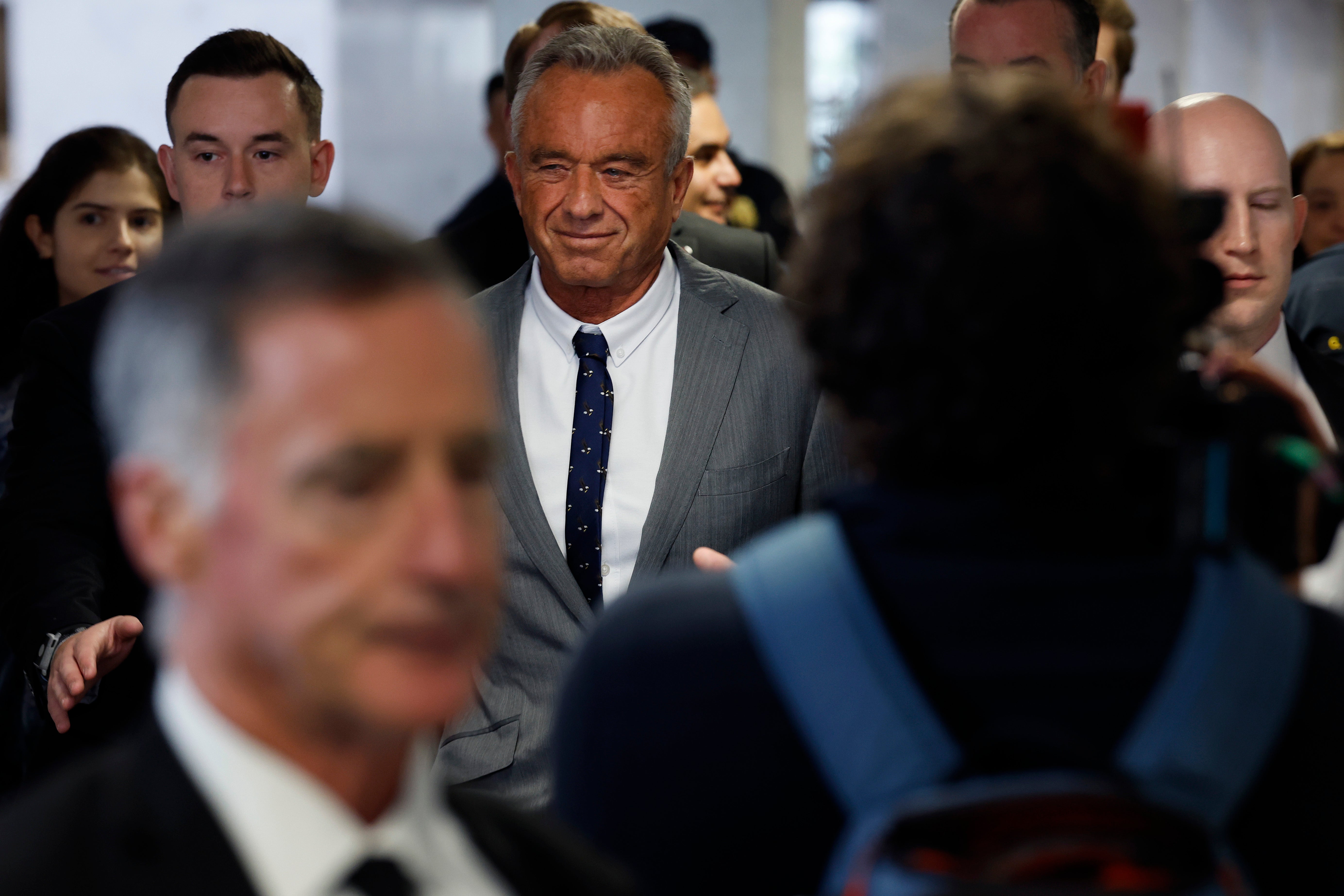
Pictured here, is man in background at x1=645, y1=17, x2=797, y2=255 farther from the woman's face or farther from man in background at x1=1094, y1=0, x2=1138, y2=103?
the woman's face

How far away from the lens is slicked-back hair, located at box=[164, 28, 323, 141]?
275 cm

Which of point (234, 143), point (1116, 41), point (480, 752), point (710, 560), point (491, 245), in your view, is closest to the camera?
point (710, 560)

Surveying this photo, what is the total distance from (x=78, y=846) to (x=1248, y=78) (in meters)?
8.33

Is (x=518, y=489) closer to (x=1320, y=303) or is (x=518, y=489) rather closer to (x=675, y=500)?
(x=675, y=500)

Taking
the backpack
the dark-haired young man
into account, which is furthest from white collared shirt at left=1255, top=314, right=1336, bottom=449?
the dark-haired young man

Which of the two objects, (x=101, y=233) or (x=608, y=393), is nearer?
(x=608, y=393)

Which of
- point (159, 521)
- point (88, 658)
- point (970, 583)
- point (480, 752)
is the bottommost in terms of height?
point (480, 752)

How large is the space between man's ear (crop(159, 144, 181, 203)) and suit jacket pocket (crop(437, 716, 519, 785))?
1168mm

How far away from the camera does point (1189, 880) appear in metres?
0.84

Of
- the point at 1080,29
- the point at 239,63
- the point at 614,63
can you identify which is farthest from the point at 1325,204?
the point at 239,63

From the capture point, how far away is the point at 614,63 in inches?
96.0

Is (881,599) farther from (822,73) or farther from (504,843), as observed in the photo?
(822,73)

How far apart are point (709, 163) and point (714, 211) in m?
0.13

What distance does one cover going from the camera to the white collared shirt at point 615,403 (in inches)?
91.5
